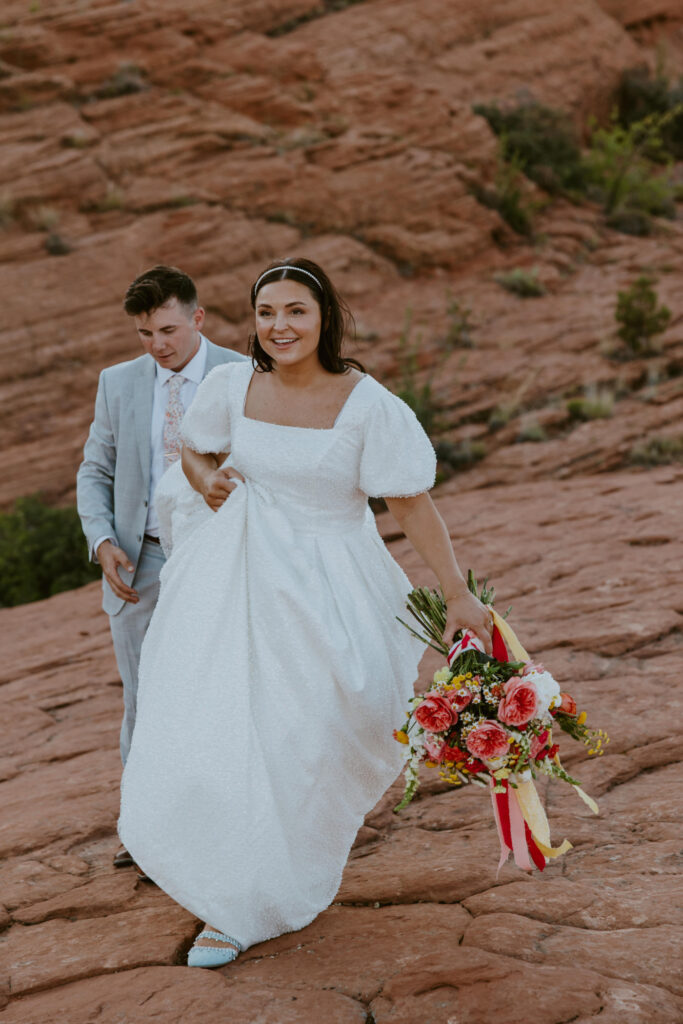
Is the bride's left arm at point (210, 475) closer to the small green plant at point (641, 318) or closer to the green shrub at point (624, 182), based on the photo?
the small green plant at point (641, 318)

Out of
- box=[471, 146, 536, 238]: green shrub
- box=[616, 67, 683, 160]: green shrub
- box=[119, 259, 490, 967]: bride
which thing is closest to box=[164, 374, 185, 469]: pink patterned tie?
box=[119, 259, 490, 967]: bride

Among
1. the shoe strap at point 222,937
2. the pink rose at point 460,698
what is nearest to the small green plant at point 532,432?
the pink rose at point 460,698

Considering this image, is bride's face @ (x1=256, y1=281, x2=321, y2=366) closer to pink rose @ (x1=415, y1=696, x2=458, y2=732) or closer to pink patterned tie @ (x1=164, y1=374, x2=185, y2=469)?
pink patterned tie @ (x1=164, y1=374, x2=185, y2=469)

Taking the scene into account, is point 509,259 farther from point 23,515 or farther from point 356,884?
point 356,884

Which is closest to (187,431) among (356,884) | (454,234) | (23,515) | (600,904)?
(356,884)

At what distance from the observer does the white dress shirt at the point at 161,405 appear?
165 inches

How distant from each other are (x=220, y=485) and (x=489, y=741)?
1.16 metres

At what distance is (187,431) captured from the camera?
3551mm

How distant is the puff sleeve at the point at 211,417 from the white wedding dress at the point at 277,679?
73 millimetres

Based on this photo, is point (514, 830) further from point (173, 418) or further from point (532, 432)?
point (532, 432)

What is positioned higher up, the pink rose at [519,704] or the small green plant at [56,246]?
the small green plant at [56,246]

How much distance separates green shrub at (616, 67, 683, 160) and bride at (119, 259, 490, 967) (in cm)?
1977

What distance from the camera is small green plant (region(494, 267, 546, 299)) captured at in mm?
15438

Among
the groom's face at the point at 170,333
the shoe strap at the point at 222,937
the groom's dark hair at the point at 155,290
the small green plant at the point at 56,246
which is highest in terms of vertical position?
the small green plant at the point at 56,246
